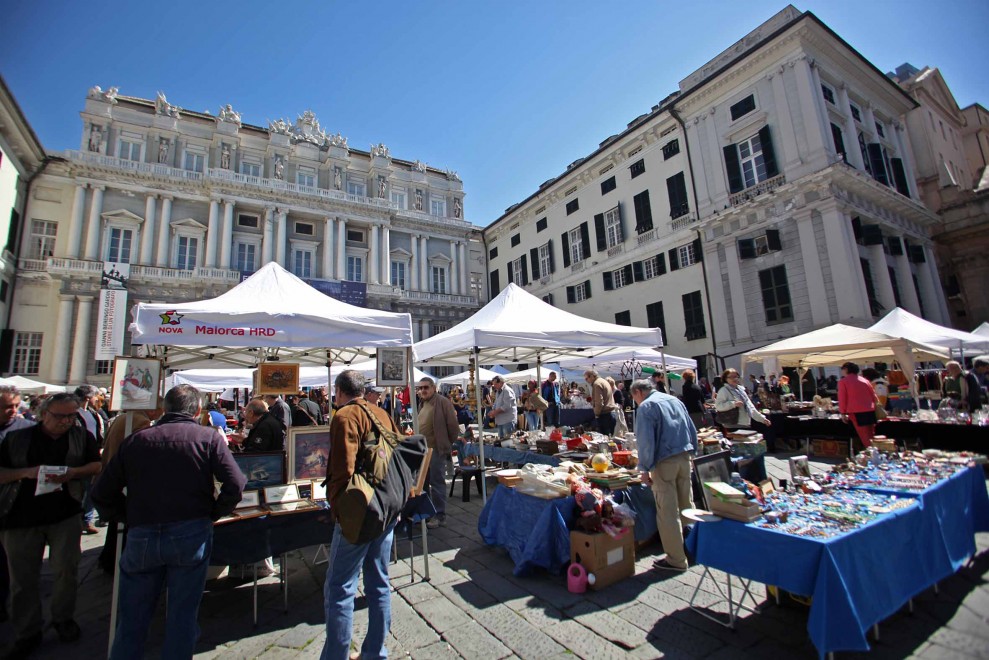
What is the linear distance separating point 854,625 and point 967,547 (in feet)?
7.37

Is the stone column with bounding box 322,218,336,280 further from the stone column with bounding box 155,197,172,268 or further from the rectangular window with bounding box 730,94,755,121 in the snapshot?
the rectangular window with bounding box 730,94,755,121

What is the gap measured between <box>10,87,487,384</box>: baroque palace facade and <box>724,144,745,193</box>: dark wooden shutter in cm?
1807

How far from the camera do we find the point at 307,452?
4066mm

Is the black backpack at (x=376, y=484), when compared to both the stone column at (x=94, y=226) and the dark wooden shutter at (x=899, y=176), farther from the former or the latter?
the stone column at (x=94, y=226)

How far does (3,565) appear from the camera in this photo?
358 centimetres

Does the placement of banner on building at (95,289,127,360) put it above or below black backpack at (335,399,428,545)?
above

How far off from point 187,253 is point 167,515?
2737cm

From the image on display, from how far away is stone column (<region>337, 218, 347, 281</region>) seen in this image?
90.1ft

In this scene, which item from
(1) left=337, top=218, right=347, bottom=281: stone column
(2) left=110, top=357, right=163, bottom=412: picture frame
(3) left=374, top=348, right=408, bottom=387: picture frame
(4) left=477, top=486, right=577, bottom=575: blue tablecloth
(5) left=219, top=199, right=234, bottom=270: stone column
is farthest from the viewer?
(1) left=337, top=218, right=347, bottom=281: stone column

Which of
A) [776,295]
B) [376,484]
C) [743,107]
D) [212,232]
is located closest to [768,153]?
[743,107]

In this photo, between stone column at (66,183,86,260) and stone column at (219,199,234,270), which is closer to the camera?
stone column at (66,183,86,260)

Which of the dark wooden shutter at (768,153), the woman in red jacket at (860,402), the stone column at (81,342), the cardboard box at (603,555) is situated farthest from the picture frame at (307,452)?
the stone column at (81,342)

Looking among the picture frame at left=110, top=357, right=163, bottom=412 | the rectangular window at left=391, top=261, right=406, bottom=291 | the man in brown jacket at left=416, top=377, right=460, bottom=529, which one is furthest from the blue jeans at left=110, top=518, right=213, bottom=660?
the rectangular window at left=391, top=261, right=406, bottom=291

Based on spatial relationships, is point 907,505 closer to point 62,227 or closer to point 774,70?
point 774,70
